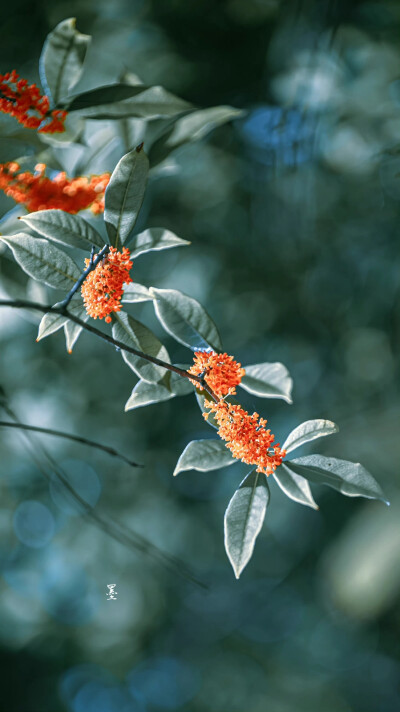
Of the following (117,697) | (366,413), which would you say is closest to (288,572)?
(366,413)

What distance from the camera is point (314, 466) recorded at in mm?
278

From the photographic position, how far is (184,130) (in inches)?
17.5

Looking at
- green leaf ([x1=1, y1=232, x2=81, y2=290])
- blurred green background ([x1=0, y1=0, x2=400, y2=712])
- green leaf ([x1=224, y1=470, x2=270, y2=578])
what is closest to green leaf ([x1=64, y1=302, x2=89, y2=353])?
green leaf ([x1=1, y1=232, x2=81, y2=290])

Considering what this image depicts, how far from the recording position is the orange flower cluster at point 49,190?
0.34m

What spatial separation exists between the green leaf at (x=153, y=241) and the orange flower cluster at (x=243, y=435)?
0.09 metres

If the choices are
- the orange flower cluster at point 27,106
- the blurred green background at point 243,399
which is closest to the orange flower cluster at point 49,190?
the orange flower cluster at point 27,106

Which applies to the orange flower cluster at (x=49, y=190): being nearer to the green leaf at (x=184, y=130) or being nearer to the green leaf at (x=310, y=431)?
the green leaf at (x=184, y=130)

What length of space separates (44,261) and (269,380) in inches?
6.2

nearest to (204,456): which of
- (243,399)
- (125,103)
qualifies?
(125,103)

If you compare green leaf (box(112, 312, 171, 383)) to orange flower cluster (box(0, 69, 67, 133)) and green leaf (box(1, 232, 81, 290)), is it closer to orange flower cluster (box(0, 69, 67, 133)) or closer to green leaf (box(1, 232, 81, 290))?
green leaf (box(1, 232, 81, 290))

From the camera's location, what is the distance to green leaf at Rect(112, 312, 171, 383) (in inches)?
10.8

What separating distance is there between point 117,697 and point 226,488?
56 cm

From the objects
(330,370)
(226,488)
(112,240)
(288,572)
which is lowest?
(288,572)

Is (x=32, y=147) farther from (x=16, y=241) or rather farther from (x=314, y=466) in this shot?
(x=314, y=466)
